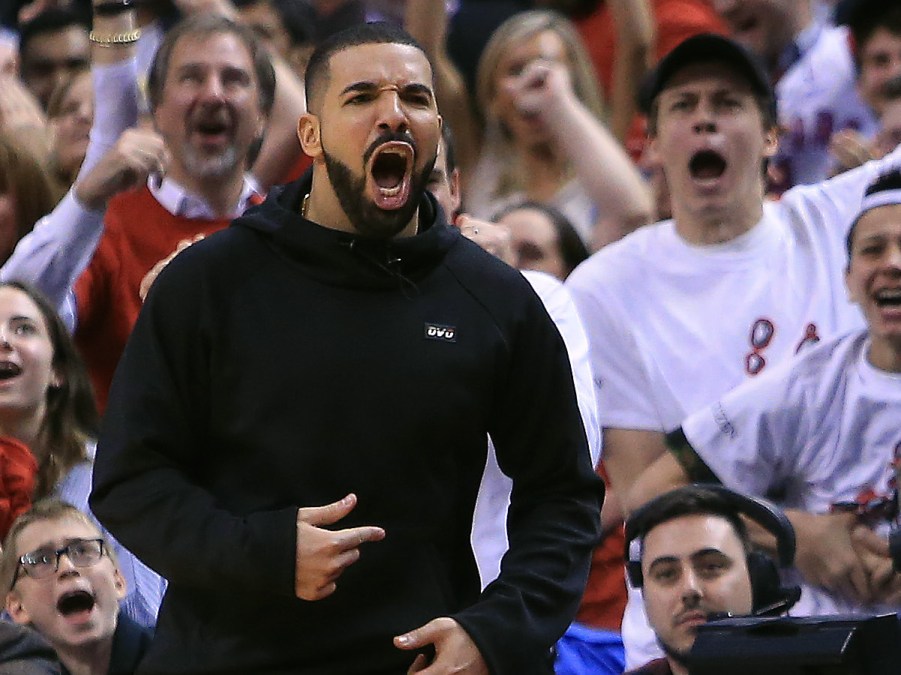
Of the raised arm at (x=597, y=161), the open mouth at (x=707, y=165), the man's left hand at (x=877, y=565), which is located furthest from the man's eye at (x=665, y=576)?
the raised arm at (x=597, y=161)

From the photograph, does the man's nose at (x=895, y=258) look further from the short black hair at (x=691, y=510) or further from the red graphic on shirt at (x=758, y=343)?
the short black hair at (x=691, y=510)

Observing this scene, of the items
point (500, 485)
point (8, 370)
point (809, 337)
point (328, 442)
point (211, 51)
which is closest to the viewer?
point (328, 442)

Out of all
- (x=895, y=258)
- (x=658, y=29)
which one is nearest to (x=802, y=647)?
(x=895, y=258)

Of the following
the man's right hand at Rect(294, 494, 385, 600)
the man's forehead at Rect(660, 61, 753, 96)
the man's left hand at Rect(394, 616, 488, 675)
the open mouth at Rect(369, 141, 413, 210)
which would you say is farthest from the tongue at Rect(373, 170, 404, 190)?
the man's forehead at Rect(660, 61, 753, 96)

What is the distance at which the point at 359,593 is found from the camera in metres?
2.81

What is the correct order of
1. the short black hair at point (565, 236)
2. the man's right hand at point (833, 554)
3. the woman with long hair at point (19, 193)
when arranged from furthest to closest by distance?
the short black hair at point (565, 236) < the woman with long hair at point (19, 193) < the man's right hand at point (833, 554)

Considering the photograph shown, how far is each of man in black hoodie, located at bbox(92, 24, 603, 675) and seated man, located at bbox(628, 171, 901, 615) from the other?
56.5 inches

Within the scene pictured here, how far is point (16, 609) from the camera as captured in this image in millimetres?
4254

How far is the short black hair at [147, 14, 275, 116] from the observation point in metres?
5.10

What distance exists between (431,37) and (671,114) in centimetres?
153

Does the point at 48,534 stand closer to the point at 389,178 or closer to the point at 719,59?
the point at 389,178

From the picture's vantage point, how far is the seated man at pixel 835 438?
423 cm

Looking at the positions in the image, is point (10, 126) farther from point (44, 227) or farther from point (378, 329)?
point (378, 329)

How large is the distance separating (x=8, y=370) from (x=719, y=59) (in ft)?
6.66
